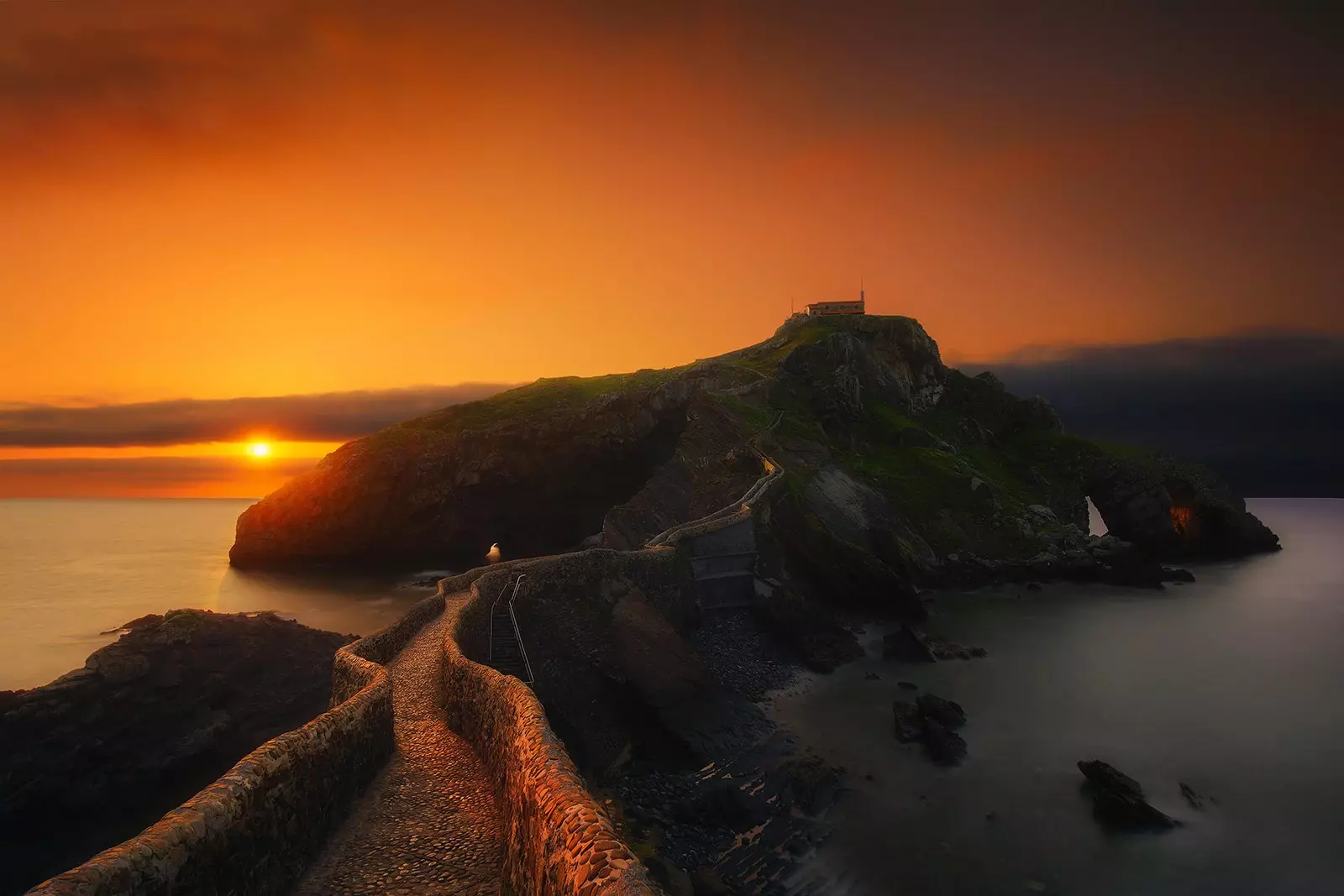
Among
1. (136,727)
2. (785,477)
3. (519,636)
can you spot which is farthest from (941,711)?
(136,727)

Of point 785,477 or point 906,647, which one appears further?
point 785,477

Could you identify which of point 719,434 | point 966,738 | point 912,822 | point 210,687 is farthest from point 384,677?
point 719,434

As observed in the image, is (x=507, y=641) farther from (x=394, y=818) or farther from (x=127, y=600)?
(x=127, y=600)

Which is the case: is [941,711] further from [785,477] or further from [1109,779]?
[785,477]

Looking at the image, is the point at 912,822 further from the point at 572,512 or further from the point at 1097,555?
the point at 572,512

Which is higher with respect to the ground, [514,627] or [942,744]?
[514,627]

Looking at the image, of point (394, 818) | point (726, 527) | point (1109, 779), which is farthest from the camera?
point (726, 527)

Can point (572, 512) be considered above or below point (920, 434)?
below

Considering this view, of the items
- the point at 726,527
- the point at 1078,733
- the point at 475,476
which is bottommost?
the point at 1078,733

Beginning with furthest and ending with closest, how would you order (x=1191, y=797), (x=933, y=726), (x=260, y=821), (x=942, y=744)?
(x=933, y=726)
(x=942, y=744)
(x=1191, y=797)
(x=260, y=821)
